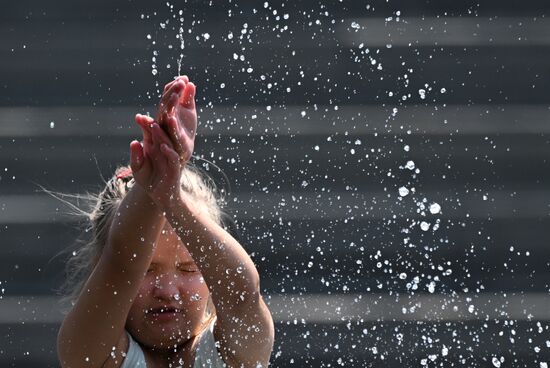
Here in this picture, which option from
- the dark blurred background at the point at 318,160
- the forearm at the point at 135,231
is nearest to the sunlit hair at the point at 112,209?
the forearm at the point at 135,231

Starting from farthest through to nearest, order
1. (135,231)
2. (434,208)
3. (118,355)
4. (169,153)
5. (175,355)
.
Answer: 1. (434,208)
2. (175,355)
3. (118,355)
4. (135,231)
5. (169,153)

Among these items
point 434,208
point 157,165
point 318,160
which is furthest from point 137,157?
point 434,208

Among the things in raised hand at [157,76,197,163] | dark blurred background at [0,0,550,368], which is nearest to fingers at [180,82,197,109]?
raised hand at [157,76,197,163]

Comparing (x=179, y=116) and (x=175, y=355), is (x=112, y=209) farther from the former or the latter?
(x=179, y=116)

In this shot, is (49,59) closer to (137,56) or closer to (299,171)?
(137,56)

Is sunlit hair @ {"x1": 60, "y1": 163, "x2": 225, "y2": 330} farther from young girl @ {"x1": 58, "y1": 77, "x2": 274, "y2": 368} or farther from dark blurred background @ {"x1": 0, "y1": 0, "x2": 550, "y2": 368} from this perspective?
dark blurred background @ {"x1": 0, "y1": 0, "x2": 550, "y2": 368}

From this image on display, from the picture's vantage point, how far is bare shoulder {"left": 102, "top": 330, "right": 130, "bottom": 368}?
2682mm

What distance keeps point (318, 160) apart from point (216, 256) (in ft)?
8.73

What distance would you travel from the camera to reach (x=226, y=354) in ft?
8.90

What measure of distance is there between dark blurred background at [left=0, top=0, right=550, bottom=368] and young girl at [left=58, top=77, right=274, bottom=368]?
88.4 inches

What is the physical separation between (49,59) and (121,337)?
8.71ft

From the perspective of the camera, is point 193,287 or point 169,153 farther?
point 193,287

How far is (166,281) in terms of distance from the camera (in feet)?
8.96

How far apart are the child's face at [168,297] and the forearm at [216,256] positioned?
0.16m
